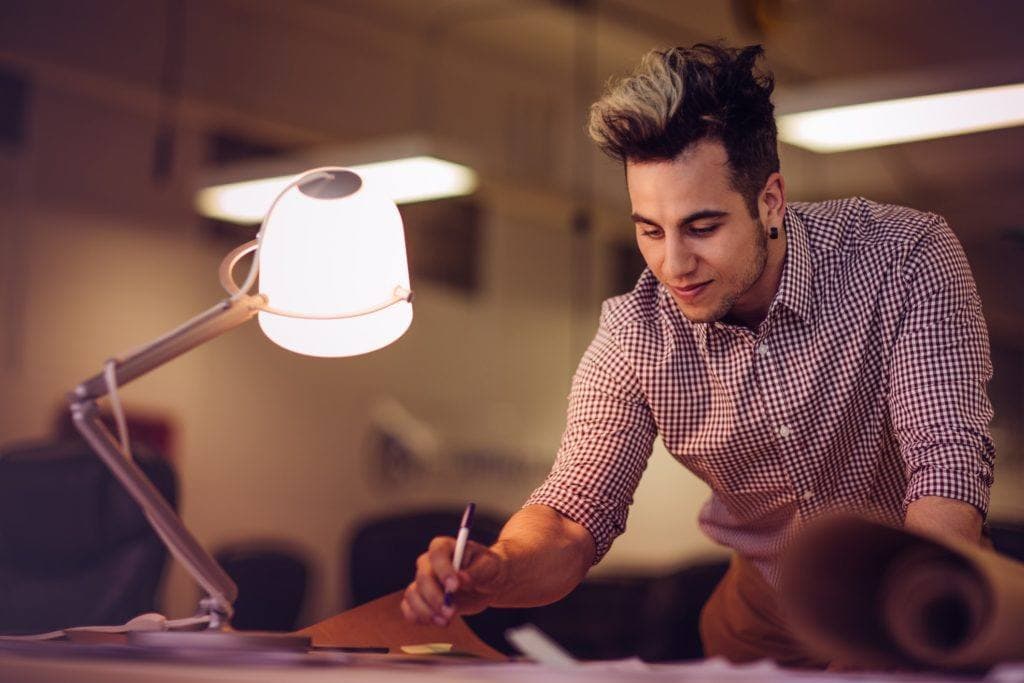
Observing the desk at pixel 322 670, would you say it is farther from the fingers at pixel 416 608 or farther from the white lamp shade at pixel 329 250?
the white lamp shade at pixel 329 250

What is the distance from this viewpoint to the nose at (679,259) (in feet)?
5.99

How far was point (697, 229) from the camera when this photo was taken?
1.84m

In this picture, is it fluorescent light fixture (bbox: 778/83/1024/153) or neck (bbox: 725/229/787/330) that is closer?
neck (bbox: 725/229/787/330)

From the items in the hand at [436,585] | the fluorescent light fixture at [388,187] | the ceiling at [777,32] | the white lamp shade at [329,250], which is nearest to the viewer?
the hand at [436,585]

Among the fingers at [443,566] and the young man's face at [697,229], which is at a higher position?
the young man's face at [697,229]

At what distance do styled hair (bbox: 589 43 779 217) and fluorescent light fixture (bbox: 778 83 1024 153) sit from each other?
183cm

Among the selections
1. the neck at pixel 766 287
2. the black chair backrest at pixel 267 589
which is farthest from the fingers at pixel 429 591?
the black chair backrest at pixel 267 589

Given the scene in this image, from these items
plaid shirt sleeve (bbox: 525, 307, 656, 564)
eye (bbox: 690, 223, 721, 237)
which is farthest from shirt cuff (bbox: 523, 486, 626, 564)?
Answer: eye (bbox: 690, 223, 721, 237)

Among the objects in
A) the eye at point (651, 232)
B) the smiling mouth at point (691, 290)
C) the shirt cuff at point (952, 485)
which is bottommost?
the shirt cuff at point (952, 485)

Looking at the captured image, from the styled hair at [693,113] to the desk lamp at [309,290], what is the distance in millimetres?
407

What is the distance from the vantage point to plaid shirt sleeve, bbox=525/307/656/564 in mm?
1912

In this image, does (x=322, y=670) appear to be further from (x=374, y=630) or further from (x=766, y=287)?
(x=766, y=287)

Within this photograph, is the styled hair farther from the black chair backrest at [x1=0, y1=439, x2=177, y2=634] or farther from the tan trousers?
the black chair backrest at [x1=0, y1=439, x2=177, y2=634]

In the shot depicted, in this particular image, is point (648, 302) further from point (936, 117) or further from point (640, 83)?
point (936, 117)
